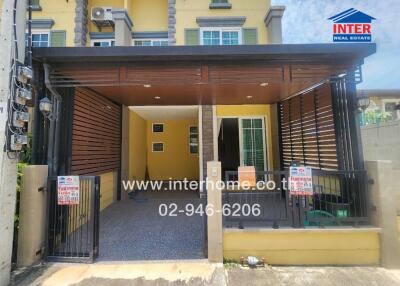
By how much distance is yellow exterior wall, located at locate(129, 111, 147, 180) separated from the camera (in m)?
8.05

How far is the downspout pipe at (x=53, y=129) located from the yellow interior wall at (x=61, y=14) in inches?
230

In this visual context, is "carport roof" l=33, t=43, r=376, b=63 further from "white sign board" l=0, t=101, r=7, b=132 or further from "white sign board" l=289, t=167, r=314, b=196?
"white sign board" l=289, t=167, r=314, b=196

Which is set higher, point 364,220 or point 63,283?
point 364,220

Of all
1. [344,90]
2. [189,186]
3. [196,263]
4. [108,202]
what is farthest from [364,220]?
[189,186]

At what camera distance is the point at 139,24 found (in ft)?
30.2

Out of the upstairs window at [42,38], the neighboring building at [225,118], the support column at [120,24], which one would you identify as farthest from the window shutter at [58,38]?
the support column at [120,24]

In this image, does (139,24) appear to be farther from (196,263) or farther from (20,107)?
(196,263)

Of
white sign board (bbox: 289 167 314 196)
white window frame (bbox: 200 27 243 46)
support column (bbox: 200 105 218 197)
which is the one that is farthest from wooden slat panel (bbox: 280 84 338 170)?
white window frame (bbox: 200 27 243 46)

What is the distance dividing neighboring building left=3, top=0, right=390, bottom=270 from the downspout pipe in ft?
0.08

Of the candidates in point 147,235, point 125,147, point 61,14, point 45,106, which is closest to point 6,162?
point 45,106

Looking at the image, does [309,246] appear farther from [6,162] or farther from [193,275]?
[6,162]

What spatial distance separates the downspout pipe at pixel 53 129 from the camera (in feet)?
12.4

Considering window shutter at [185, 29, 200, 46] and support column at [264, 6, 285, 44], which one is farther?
window shutter at [185, 29, 200, 46]

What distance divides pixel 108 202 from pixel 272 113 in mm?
5552
